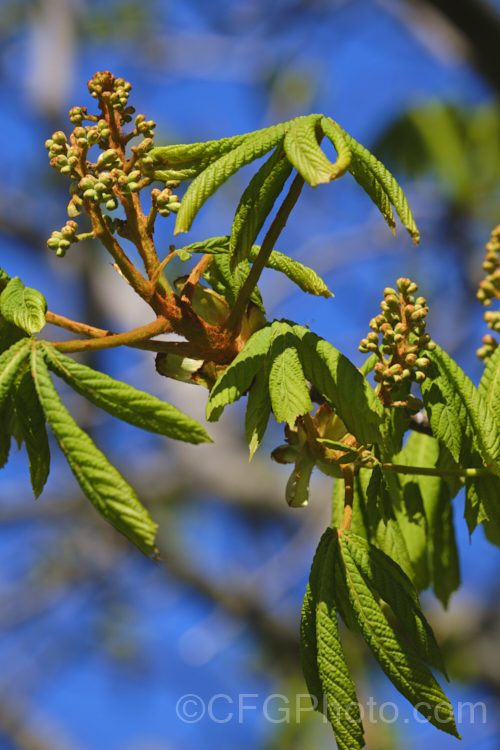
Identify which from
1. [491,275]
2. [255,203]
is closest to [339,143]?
[255,203]

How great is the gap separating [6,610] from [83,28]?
9.71 meters

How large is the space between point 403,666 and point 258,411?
0.53 metres

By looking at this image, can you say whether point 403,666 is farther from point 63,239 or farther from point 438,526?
point 63,239

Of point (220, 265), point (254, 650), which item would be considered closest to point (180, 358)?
point (220, 265)

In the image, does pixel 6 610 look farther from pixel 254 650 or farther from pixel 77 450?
pixel 77 450

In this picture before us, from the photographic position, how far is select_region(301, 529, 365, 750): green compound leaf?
122 centimetres

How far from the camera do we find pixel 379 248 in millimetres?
10469

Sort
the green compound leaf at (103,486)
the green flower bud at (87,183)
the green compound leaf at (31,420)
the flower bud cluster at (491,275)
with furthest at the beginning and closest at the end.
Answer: the flower bud cluster at (491,275), the green flower bud at (87,183), the green compound leaf at (31,420), the green compound leaf at (103,486)

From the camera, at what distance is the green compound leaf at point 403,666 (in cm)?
122

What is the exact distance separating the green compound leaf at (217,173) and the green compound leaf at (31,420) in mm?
372

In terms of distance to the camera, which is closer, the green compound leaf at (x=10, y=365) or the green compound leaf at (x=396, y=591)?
the green compound leaf at (x=10, y=365)

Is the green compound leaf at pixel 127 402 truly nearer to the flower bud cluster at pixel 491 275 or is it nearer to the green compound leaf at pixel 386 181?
the green compound leaf at pixel 386 181

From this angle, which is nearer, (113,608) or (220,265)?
(220,265)

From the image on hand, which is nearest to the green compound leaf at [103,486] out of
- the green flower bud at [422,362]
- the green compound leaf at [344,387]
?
the green compound leaf at [344,387]
